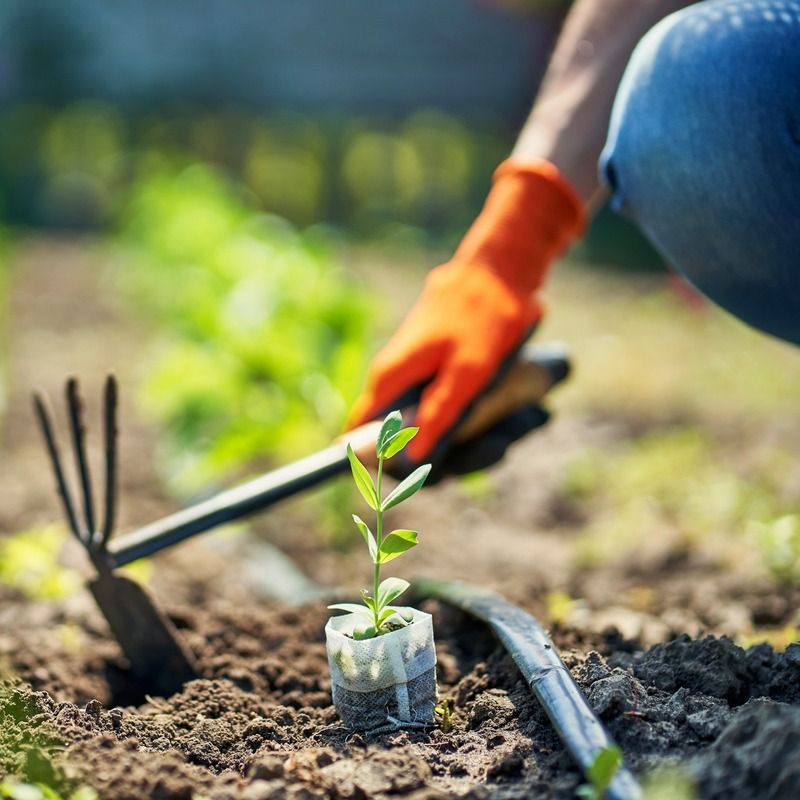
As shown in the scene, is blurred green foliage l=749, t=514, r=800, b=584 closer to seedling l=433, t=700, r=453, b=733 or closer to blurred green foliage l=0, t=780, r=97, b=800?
seedling l=433, t=700, r=453, b=733

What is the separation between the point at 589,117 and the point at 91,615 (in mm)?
1412

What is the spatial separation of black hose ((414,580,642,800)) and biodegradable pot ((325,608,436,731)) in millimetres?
145

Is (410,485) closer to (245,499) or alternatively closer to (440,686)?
(440,686)

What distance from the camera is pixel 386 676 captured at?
4.79ft

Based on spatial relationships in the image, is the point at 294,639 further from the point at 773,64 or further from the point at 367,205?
the point at 367,205

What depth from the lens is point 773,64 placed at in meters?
1.69

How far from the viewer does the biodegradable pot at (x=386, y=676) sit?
1454mm

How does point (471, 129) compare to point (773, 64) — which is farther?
point (471, 129)

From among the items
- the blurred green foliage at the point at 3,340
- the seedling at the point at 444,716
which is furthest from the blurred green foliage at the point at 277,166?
the seedling at the point at 444,716

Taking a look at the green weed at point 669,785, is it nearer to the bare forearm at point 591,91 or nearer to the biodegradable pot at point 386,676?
the biodegradable pot at point 386,676

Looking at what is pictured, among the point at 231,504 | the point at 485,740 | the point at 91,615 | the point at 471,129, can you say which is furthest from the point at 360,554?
the point at 471,129

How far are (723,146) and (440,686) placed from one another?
0.95 meters

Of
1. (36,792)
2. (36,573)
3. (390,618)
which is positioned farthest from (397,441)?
(36,573)

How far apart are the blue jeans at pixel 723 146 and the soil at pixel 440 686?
614mm
